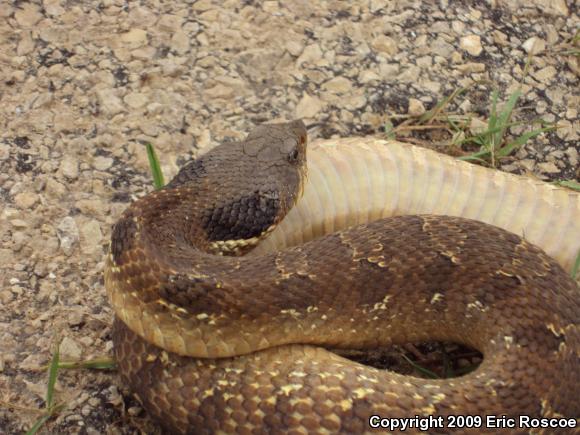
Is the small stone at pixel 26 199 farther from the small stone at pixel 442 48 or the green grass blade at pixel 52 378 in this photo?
the small stone at pixel 442 48

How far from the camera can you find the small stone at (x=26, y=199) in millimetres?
5094

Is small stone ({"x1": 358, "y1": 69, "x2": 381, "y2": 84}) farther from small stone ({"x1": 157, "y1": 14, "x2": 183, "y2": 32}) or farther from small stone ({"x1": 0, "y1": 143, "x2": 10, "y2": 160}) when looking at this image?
small stone ({"x1": 0, "y1": 143, "x2": 10, "y2": 160})

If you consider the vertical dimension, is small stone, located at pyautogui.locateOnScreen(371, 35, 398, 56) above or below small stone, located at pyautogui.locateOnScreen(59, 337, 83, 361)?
above

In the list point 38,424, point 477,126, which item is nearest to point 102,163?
point 38,424

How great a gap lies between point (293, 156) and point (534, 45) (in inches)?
95.4

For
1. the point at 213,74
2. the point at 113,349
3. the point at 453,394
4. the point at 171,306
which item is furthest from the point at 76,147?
the point at 453,394

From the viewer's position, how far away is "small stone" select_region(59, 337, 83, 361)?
4540 mm

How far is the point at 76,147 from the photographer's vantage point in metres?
5.41

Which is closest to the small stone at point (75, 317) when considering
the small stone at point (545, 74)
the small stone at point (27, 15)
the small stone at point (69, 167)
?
the small stone at point (69, 167)

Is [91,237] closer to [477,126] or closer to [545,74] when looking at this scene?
[477,126]

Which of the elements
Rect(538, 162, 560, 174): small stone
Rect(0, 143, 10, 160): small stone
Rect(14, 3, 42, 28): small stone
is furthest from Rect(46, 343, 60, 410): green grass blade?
Rect(538, 162, 560, 174): small stone

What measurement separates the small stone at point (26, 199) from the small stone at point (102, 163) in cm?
42

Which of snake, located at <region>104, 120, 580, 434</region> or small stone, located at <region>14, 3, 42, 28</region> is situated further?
small stone, located at <region>14, 3, 42, 28</region>

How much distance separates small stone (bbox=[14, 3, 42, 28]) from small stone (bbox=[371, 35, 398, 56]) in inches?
91.0
